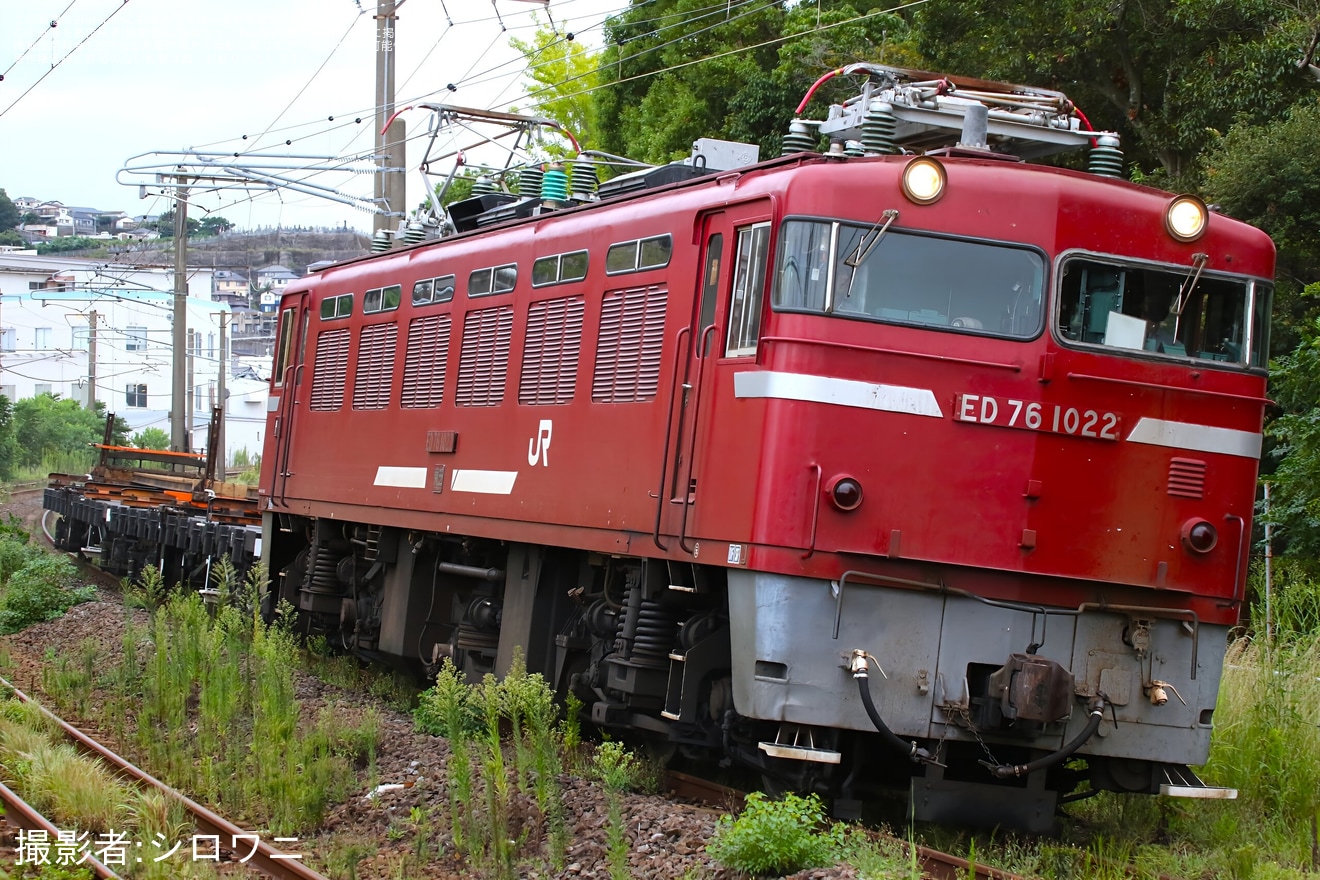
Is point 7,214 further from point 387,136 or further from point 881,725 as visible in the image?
point 881,725

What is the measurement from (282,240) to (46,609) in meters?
85.8

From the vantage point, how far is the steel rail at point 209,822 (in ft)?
26.2

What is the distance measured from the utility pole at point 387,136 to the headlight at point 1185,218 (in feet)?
42.4

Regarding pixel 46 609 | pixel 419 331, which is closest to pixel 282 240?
pixel 46 609

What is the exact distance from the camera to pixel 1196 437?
8547 mm

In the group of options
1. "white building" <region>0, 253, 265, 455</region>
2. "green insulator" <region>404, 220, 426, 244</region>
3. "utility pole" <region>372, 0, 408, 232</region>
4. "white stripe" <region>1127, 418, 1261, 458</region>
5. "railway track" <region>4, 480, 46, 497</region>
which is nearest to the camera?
A: "white stripe" <region>1127, 418, 1261, 458</region>

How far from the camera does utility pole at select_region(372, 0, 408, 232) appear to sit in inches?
816

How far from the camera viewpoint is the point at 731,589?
8344 millimetres

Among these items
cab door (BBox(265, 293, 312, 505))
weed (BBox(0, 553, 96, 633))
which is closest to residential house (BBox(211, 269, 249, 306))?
weed (BBox(0, 553, 96, 633))

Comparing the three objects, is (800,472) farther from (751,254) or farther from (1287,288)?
(1287,288)

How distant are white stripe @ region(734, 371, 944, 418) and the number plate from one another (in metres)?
0.16

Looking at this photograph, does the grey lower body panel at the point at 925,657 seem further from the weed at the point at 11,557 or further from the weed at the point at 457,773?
the weed at the point at 11,557

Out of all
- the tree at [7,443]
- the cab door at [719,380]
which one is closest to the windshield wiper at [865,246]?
the cab door at [719,380]

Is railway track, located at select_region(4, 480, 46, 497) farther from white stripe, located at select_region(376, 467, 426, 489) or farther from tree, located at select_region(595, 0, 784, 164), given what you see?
white stripe, located at select_region(376, 467, 426, 489)
